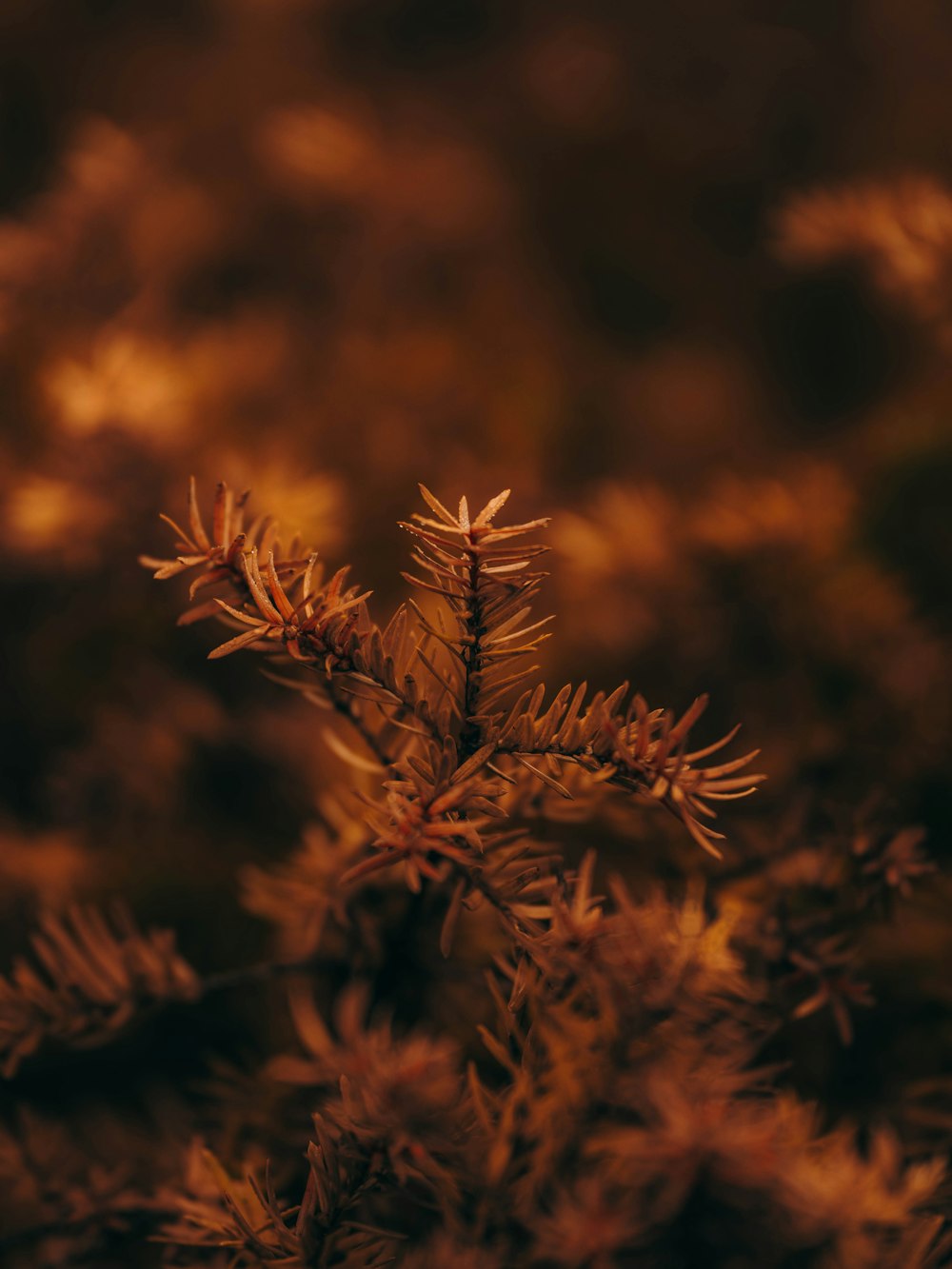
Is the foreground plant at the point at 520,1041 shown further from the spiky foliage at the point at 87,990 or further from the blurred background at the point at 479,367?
the blurred background at the point at 479,367

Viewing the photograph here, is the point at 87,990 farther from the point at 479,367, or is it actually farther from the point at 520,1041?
the point at 479,367

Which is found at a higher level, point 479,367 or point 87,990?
point 479,367

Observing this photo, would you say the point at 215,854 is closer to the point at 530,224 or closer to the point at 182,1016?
the point at 182,1016

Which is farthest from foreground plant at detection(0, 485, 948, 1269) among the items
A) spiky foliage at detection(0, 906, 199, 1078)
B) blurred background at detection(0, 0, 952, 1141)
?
blurred background at detection(0, 0, 952, 1141)

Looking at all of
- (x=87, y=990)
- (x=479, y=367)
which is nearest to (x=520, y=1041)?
(x=87, y=990)

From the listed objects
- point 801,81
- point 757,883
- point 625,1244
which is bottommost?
point 625,1244

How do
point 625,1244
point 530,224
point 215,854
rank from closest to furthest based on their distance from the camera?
1. point 625,1244
2. point 215,854
3. point 530,224

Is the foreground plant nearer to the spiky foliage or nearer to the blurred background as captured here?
the spiky foliage

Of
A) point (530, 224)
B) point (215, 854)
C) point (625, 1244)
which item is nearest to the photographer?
point (625, 1244)

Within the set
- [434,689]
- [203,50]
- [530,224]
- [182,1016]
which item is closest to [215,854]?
[182,1016]
